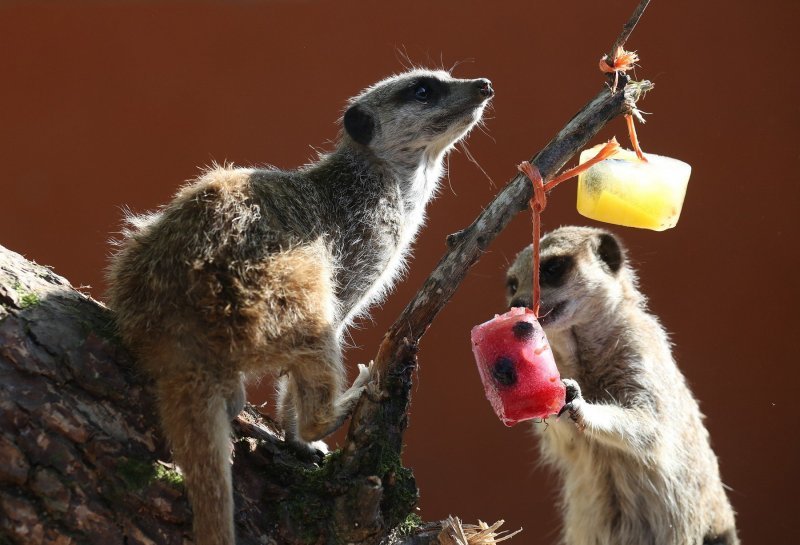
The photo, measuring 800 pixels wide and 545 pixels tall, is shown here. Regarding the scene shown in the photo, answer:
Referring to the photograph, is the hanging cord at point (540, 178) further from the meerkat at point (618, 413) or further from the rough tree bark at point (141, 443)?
the meerkat at point (618, 413)

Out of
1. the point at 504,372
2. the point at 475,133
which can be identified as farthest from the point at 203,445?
the point at 475,133

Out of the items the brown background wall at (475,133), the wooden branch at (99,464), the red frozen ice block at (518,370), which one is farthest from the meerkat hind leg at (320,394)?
the brown background wall at (475,133)

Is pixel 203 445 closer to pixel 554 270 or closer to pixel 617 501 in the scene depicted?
pixel 554 270

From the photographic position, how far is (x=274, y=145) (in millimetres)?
5121

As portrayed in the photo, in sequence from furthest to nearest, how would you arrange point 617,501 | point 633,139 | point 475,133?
1. point 475,133
2. point 617,501
3. point 633,139

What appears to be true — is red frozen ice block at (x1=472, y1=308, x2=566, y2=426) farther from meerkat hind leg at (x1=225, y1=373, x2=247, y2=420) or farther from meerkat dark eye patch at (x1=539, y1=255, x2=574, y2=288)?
meerkat dark eye patch at (x1=539, y1=255, x2=574, y2=288)

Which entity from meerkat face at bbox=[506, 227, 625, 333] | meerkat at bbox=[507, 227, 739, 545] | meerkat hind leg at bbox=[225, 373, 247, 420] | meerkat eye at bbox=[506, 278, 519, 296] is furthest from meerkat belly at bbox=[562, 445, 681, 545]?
meerkat hind leg at bbox=[225, 373, 247, 420]

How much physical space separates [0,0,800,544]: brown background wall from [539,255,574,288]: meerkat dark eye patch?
1.39 metres

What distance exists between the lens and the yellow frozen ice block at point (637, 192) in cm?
266

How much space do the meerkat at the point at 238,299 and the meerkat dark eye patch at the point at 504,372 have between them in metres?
0.48

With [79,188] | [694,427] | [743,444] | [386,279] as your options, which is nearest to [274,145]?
[79,188]

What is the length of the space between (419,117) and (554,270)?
0.84 metres

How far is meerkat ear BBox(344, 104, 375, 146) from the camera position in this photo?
11.8 feet

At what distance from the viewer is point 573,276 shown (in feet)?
12.2
